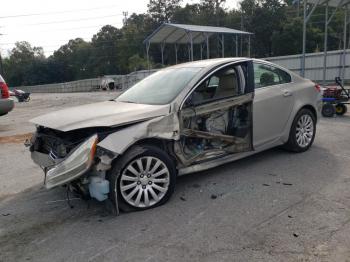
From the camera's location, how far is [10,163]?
6184 mm

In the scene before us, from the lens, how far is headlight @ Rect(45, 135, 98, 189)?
3.46 m

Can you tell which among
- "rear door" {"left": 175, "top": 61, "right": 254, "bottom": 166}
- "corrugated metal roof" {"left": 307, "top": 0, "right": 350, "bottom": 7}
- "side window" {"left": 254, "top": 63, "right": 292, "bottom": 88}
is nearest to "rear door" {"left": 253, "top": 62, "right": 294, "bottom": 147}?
"side window" {"left": 254, "top": 63, "right": 292, "bottom": 88}

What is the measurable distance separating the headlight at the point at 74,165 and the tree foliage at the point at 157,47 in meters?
Answer: 43.6

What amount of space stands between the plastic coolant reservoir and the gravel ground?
0.30 m

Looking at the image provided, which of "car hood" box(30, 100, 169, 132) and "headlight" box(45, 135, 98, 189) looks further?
"car hood" box(30, 100, 169, 132)

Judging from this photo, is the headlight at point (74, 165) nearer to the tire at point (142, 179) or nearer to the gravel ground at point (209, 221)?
the tire at point (142, 179)

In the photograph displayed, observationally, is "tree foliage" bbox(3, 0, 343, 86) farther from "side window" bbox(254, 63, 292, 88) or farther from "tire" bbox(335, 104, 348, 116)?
"side window" bbox(254, 63, 292, 88)

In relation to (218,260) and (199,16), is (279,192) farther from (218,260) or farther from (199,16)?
(199,16)

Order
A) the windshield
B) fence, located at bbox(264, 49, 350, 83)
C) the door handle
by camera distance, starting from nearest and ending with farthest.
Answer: the windshield → the door handle → fence, located at bbox(264, 49, 350, 83)

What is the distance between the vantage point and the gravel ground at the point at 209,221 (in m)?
2.97

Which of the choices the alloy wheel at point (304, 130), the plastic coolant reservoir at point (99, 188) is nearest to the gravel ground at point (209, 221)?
the plastic coolant reservoir at point (99, 188)

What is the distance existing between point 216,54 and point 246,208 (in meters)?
45.8

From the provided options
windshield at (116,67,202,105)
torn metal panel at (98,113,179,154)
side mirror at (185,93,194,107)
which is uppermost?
A: windshield at (116,67,202,105)

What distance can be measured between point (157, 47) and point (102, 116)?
5796 centimetres
